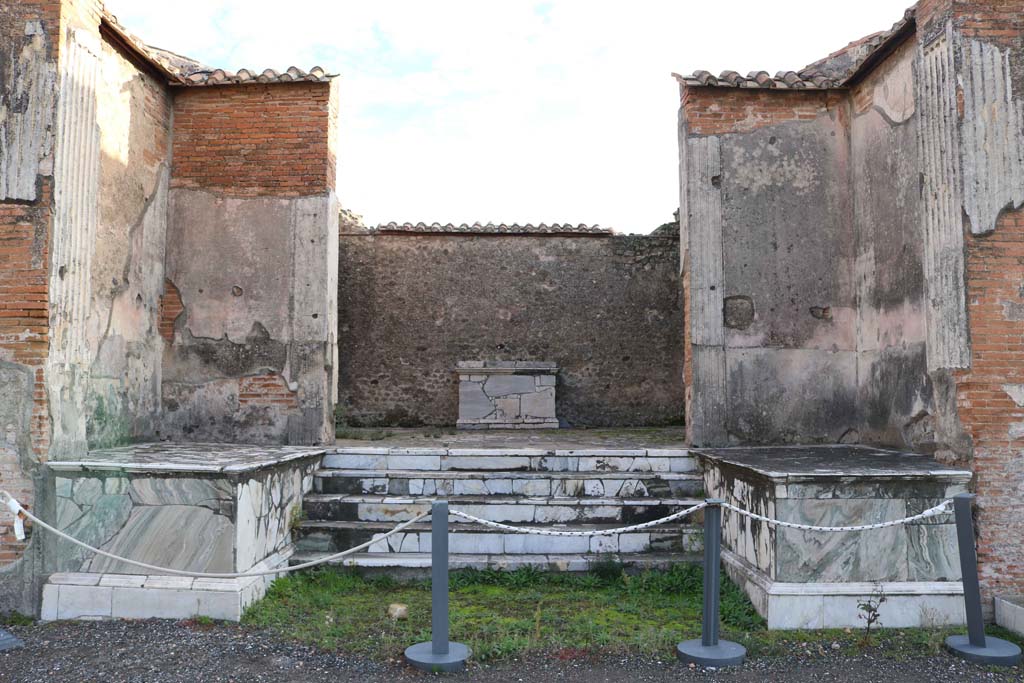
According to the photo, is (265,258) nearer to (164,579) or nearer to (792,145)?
(164,579)

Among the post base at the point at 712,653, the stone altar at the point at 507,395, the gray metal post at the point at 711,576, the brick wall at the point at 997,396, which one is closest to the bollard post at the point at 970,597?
the brick wall at the point at 997,396

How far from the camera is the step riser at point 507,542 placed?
5.50 metres

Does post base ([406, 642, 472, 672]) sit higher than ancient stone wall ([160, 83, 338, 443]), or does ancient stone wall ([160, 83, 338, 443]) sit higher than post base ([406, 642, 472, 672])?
ancient stone wall ([160, 83, 338, 443])

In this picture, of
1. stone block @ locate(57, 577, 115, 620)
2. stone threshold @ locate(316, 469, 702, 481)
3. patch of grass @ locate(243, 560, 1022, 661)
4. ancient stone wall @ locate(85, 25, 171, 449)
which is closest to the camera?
patch of grass @ locate(243, 560, 1022, 661)

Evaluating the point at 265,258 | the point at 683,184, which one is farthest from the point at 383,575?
the point at 683,184

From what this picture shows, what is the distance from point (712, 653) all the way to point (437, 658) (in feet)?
4.65

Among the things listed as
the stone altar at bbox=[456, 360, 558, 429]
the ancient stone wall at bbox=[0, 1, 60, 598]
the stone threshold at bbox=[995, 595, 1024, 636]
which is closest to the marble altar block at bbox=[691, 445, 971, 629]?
the stone threshold at bbox=[995, 595, 1024, 636]

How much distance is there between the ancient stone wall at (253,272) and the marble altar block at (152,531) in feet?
6.29

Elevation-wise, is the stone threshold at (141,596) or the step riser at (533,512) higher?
the step riser at (533,512)

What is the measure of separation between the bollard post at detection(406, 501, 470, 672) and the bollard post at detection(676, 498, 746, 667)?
3.91 ft

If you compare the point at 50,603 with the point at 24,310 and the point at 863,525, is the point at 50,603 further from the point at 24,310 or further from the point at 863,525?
the point at 863,525

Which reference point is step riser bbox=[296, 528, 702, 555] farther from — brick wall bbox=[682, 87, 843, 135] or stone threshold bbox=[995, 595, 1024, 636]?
brick wall bbox=[682, 87, 843, 135]

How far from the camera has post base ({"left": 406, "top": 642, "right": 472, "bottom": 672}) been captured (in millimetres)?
3756

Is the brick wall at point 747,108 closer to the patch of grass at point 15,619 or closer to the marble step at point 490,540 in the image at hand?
the marble step at point 490,540
